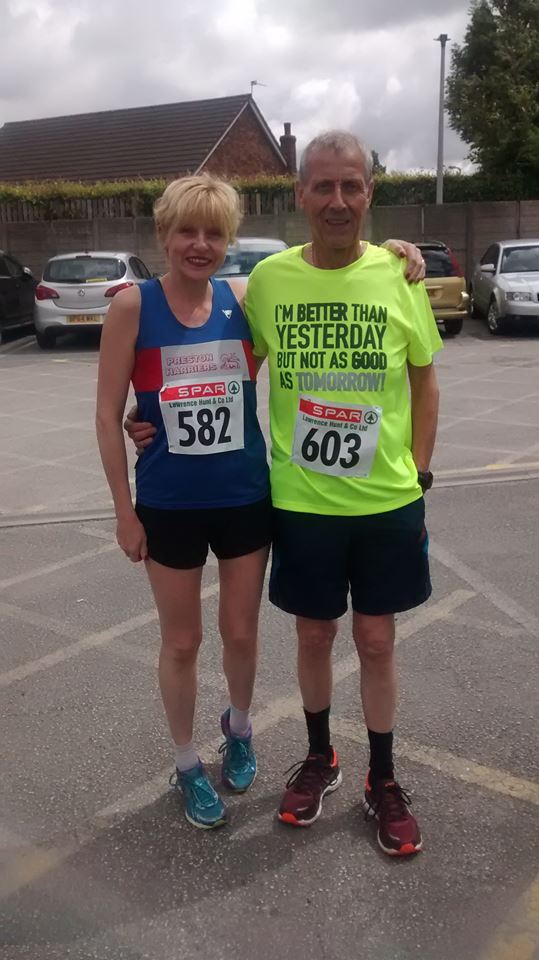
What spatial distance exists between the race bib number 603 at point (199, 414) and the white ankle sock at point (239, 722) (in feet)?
2.92

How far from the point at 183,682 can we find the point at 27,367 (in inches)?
439

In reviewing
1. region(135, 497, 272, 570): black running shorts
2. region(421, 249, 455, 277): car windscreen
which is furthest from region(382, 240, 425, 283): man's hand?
region(421, 249, 455, 277): car windscreen

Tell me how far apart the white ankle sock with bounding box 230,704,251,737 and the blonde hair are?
57.1 inches

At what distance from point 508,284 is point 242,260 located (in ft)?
14.6

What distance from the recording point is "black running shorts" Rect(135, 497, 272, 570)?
2.57 meters

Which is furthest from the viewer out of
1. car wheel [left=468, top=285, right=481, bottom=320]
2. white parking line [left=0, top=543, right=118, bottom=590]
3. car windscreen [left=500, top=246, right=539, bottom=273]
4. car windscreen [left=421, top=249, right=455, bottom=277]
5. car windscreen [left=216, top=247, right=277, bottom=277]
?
car wheel [left=468, top=285, right=481, bottom=320]

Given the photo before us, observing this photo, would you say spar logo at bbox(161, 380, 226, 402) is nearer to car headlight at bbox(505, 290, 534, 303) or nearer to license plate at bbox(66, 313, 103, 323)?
license plate at bbox(66, 313, 103, 323)

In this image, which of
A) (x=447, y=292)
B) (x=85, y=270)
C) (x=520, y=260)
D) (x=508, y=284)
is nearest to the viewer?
(x=85, y=270)

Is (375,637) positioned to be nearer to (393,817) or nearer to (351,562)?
(351,562)

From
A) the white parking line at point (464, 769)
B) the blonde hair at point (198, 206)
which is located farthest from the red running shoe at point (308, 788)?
the blonde hair at point (198, 206)

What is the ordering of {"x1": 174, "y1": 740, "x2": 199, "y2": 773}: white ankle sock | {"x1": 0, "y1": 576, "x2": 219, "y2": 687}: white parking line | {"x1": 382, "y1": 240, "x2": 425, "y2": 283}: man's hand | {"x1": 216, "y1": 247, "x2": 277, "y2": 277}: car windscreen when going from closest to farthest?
{"x1": 382, "y1": 240, "x2": 425, "y2": 283}: man's hand → {"x1": 174, "y1": 740, "x2": 199, "y2": 773}: white ankle sock → {"x1": 0, "y1": 576, "x2": 219, "y2": 687}: white parking line → {"x1": 216, "y1": 247, "x2": 277, "y2": 277}: car windscreen

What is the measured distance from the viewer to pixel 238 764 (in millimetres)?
2930

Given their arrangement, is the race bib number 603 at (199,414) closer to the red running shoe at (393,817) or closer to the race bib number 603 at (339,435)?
the race bib number 603 at (339,435)

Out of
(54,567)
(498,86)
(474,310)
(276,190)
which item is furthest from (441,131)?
(54,567)
